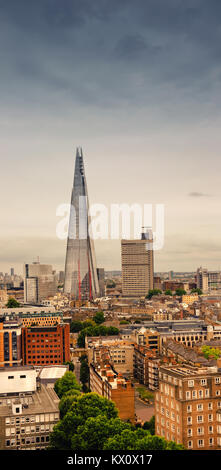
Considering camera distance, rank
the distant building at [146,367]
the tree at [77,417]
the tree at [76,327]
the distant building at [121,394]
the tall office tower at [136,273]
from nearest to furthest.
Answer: the tree at [77,417], the distant building at [121,394], the distant building at [146,367], the tree at [76,327], the tall office tower at [136,273]

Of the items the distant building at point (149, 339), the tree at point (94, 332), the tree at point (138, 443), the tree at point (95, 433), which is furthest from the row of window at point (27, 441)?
the tree at point (94, 332)

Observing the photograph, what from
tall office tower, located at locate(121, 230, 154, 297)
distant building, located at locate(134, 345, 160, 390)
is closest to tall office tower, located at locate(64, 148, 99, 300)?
tall office tower, located at locate(121, 230, 154, 297)

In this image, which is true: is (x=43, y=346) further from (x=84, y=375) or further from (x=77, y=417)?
(x=77, y=417)

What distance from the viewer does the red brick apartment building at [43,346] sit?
44.3 feet

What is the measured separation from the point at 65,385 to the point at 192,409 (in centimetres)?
359

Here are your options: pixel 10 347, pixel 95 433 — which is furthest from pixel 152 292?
pixel 95 433

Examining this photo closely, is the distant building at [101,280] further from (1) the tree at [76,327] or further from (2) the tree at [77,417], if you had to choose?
(2) the tree at [77,417]

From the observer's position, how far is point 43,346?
1352cm

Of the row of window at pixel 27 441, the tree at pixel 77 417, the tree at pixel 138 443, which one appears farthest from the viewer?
the row of window at pixel 27 441

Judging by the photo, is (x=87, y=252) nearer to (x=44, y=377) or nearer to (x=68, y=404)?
(x=44, y=377)

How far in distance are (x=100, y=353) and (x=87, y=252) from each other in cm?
2017

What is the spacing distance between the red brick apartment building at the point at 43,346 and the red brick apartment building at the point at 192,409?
Result: 7.27 m
